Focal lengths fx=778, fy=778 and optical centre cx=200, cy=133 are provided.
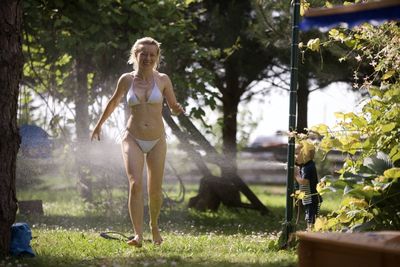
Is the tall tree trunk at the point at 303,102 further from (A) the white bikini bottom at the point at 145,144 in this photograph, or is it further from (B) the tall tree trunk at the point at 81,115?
(A) the white bikini bottom at the point at 145,144

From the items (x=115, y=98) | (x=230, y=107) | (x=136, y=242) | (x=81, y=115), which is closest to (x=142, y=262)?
(x=136, y=242)

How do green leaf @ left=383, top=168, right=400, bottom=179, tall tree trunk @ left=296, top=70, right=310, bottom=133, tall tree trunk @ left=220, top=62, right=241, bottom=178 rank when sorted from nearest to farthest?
1. green leaf @ left=383, top=168, right=400, bottom=179
2. tall tree trunk @ left=296, top=70, right=310, bottom=133
3. tall tree trunk @ left=220, top=62, right=241, bottom=178

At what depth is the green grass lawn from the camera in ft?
17.3

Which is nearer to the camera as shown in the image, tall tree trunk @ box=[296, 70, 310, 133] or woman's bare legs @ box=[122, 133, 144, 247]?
woman's bare legs @ box=[122, 133, 144, 247]

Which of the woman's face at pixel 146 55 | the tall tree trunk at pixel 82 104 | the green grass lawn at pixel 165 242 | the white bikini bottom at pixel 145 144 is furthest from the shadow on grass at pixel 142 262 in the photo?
the tall tree trunk at pixel 82 104

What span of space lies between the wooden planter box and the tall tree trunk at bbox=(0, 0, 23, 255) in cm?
224

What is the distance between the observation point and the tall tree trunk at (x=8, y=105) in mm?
5211

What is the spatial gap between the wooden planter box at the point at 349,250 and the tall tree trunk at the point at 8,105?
2237mm

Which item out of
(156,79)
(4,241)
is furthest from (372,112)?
(4,241)

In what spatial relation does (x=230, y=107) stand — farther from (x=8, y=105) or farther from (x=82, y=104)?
(x=8, y=105)

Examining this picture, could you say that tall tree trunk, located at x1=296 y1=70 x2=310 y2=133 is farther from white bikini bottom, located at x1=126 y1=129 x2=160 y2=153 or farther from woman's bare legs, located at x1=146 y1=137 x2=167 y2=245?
white bikini bottom, located at x1=126 y1=129 x2=160 y2=153

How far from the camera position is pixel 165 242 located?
6.55m

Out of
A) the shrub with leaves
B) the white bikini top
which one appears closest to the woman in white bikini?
the white bikini top

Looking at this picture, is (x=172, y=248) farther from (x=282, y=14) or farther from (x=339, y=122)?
(x=282, y=14)
